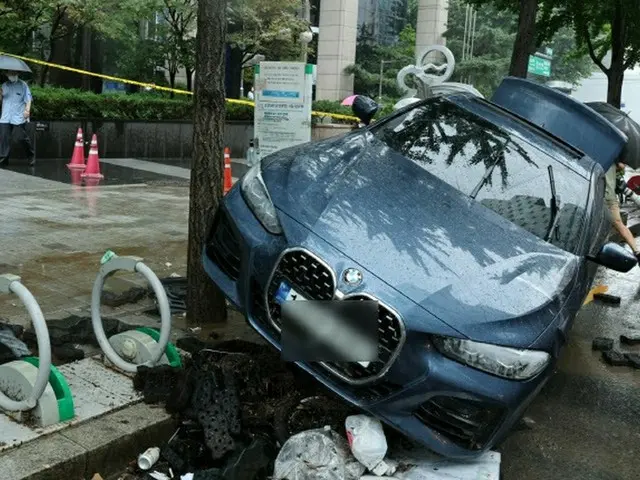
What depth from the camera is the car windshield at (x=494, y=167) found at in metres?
4.34

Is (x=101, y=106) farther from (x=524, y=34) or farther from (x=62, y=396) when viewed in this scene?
(x=62, y=396)

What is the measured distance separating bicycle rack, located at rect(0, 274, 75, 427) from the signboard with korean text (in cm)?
528

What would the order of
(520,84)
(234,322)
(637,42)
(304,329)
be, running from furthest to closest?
(637,42), (520,84), (234,322), (304,329)

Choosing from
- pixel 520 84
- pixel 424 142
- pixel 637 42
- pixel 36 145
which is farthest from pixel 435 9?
pixel 424 142

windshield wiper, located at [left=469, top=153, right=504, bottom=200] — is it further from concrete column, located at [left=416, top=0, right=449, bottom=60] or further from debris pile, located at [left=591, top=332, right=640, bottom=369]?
concrete column, located at [left=416, top=0, right=449, bottom=60]

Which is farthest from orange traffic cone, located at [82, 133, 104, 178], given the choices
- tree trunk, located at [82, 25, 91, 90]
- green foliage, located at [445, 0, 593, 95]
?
green foliage, located at [445, 0, 593, 95]

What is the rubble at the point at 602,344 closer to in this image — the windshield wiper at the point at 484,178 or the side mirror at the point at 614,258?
the side mirror at the point at 614,258

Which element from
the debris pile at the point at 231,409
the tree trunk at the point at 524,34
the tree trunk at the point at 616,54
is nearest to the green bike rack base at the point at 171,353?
the debris pile at the point at 231,409

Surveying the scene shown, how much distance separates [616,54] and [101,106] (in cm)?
1099

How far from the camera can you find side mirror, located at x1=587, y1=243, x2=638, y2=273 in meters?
4.23

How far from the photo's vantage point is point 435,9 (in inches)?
1351

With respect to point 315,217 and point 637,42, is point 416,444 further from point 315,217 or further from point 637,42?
point 637,42

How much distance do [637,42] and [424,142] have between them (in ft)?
45.8

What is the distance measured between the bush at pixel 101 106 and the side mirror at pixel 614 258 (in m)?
12.3
